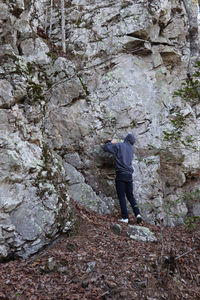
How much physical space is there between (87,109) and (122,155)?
8.10ft

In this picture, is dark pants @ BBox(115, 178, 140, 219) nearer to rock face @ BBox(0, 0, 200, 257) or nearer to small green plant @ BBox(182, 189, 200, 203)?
rock face @ BBox(0, 0, 200, 257)

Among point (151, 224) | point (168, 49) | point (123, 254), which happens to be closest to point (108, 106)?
point (168, 49)

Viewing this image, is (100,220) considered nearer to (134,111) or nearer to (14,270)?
(14,270)

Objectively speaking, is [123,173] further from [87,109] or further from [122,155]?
[87,109]

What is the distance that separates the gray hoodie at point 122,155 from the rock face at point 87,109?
0.60 metres

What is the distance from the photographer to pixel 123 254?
15.9ft

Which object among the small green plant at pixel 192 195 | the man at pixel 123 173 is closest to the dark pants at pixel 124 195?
the man at pixel 123 173

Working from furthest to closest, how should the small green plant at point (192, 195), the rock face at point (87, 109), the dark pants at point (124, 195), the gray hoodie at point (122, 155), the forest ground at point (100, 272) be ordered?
the gray hoodie at point (122, 155)
the dark pants at point (124, 195)
the rock face at point (87, 109)
the small green plant at point (192, 195)
the forest ground at point (100, 272)

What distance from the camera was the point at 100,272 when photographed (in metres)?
4.12

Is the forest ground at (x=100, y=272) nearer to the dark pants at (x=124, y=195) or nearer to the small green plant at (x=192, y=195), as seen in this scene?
the small green plant at (x=192, y=195)

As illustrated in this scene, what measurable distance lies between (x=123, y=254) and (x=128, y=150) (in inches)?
138

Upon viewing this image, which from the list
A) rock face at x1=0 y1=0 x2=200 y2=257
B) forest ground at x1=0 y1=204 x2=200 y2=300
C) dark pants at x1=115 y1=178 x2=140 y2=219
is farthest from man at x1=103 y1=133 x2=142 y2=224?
forest ground at x1=0 y1=204 x2=200 y2=300

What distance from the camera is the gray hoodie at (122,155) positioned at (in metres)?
7.39

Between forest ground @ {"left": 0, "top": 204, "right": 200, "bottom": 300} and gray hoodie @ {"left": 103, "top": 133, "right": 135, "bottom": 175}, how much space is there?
237 centimetres
